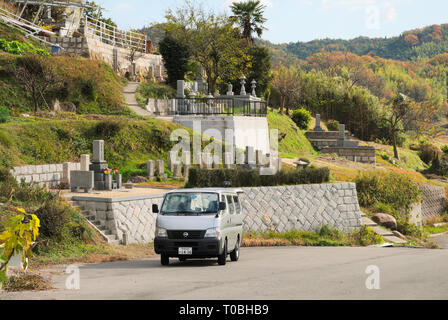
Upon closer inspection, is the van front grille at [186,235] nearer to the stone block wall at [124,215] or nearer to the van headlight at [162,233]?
the van headlight at [162,233]

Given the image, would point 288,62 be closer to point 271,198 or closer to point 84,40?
point 84,40

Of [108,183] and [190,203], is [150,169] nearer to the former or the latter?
[108,183]

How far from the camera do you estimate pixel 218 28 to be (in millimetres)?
54938

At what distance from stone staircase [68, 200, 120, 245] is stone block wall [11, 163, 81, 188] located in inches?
126

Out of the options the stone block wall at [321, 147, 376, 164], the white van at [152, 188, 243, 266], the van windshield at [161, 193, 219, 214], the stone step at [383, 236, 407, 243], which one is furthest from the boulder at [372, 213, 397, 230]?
the stone block wall at [321, 147, 376, 164]

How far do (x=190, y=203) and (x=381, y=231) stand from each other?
50.3ft

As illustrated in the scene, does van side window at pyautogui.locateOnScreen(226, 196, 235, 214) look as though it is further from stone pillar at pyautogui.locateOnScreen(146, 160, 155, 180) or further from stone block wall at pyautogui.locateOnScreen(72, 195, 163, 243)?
stone pillar at pyautogui.locateOnScreen(146, 160, 155, 180)

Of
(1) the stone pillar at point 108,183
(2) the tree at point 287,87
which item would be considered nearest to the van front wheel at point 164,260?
(1) the stone pillar at point 108,183

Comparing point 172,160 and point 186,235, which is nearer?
point 186,235

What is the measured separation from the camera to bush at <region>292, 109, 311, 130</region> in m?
63.9

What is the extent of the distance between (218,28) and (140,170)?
2839cm

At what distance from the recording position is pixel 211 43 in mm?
53938

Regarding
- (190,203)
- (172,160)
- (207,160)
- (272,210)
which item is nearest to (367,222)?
(272,210)
